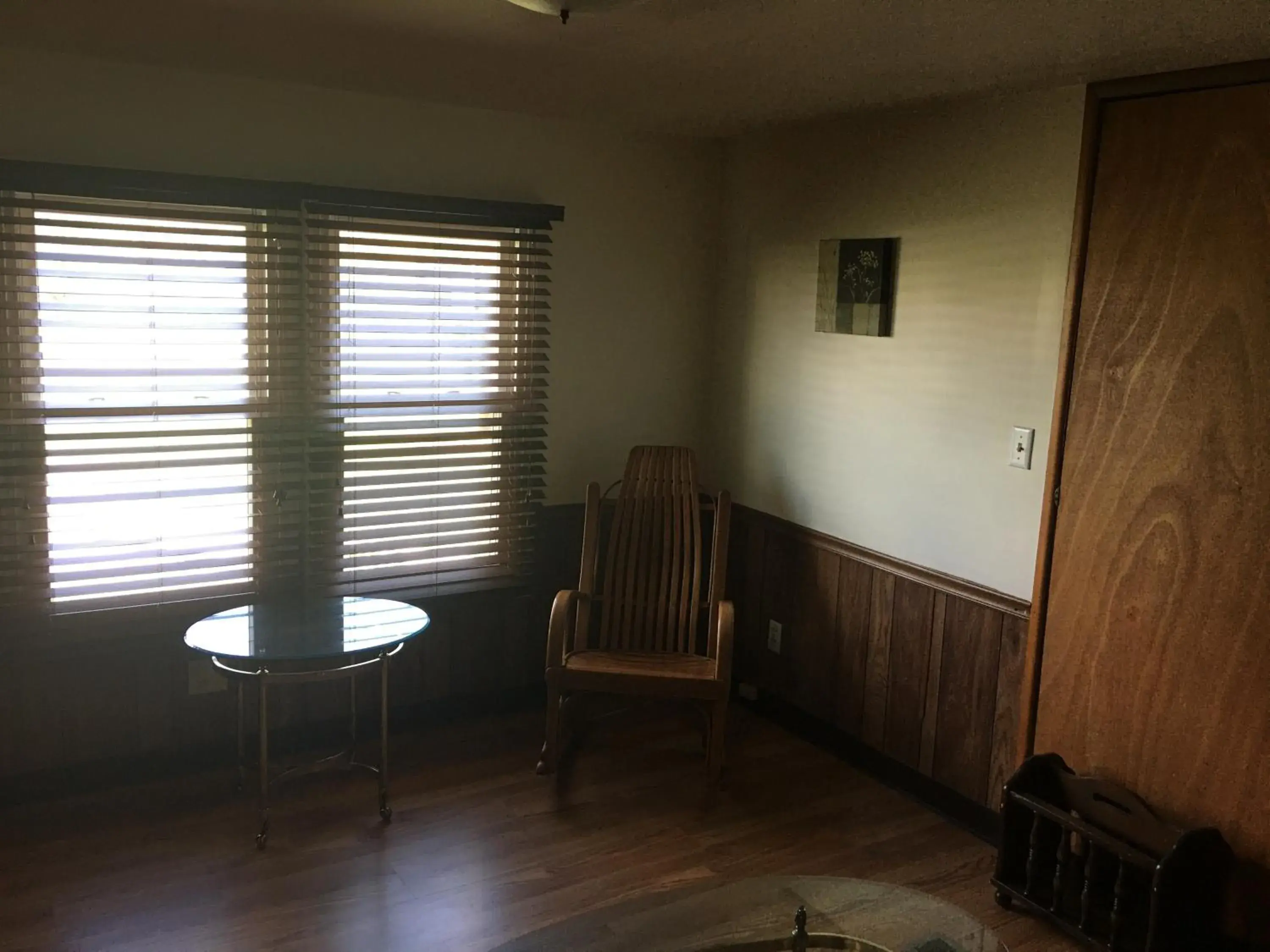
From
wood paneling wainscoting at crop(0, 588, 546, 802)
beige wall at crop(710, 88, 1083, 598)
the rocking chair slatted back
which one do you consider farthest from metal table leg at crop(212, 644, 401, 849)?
beige wall at crop(710, 88, 1083, 598)

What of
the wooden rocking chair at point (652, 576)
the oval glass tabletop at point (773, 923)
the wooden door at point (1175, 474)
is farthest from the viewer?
the wooden rocking chair at point (652, 576)

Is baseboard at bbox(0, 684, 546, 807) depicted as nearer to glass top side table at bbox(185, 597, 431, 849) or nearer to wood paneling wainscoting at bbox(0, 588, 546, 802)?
wood paneling wainscoting at bbox(0, 588, 546, 802)

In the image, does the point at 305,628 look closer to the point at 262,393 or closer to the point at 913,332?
the point at 262,393

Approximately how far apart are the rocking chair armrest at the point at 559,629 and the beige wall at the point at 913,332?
0.91 meters

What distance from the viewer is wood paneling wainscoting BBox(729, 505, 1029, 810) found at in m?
3.05

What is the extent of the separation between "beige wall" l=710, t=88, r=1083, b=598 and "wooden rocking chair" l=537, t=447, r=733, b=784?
1.26 feet

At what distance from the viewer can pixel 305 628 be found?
3.02 meters

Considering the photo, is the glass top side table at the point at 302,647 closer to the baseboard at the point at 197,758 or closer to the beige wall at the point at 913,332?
the baseboard at the point at 197,758

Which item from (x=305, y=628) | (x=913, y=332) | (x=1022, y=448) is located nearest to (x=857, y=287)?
(x=913, y=332)

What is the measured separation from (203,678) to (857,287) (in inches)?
94.6

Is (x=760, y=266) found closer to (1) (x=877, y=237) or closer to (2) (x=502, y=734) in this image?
(1) (x=877, y=237)

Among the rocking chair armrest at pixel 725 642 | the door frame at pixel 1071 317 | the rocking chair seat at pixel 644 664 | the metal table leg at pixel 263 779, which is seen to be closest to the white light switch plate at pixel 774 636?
the rocking chair seat at pixel 644 664

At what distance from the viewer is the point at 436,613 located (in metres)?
3.66

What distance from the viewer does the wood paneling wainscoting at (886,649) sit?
3051 millimetres
